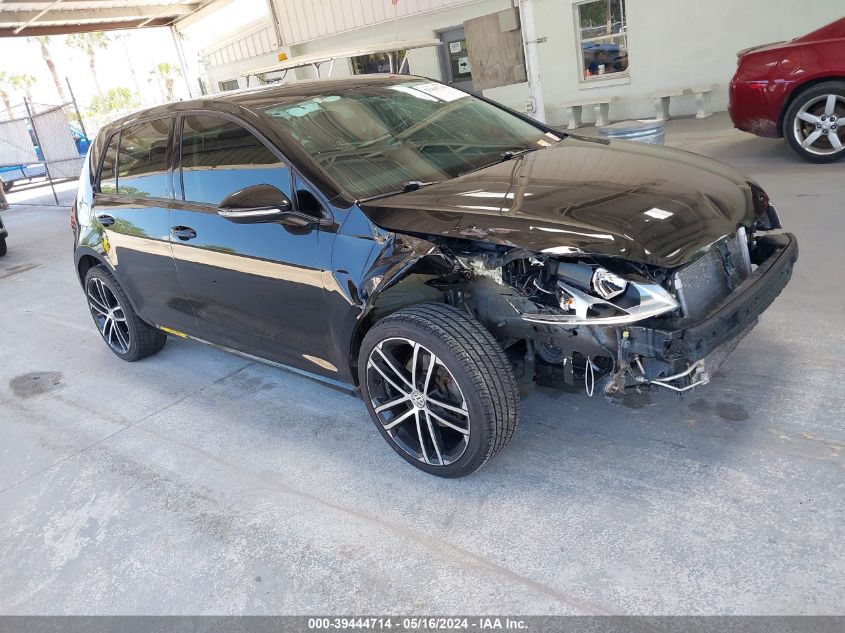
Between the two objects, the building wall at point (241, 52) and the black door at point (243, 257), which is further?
the building wall at point (241, 52)

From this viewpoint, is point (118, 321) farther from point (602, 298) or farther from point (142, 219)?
point (602, 298)

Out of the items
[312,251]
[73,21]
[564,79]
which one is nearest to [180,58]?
[73,21]

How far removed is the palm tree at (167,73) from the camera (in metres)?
43.8

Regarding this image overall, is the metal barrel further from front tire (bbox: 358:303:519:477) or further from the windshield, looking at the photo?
front tire (bbox: 358:303:519:477)

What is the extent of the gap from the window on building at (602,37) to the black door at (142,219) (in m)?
9.22

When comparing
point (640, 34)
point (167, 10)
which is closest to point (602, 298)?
point (640, 34)

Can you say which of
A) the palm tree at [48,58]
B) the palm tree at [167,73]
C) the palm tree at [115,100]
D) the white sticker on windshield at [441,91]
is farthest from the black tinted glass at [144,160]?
the palm tree at [48,58]

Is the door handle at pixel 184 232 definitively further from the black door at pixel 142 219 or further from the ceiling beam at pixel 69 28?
the ceiling beam at pixel 69 28

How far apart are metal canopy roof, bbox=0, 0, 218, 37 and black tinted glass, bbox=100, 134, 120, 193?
Answer: 10.3 m

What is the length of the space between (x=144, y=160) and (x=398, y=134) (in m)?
1.61

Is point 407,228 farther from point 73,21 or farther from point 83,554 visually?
point 73,21

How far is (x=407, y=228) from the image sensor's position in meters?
2.55

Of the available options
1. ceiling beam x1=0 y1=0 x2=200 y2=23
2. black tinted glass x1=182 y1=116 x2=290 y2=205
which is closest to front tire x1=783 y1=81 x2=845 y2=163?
→ black tinted glass x1=182 y1=116 x2=290 y2=205

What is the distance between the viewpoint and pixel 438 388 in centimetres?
269
